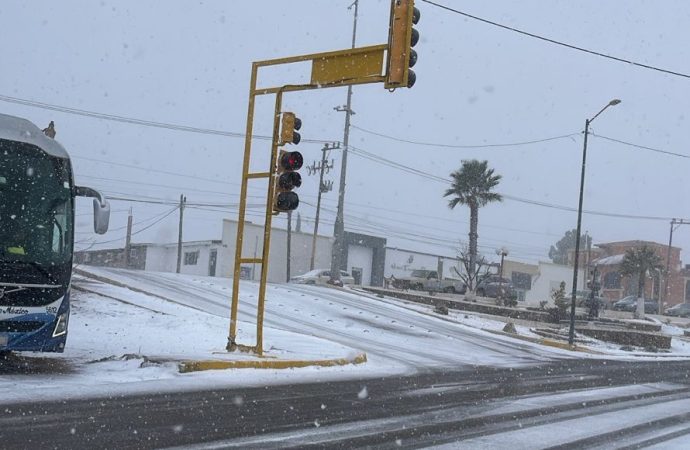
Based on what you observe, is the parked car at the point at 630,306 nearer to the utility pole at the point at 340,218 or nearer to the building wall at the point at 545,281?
the building wall at the point at 545,281

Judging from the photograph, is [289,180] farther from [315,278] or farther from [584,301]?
[584,301]

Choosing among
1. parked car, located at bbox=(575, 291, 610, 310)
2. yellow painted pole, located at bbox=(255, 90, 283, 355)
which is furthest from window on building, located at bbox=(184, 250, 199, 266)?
yellow painted pole, located at bbox=(255, 90, 283, 355)

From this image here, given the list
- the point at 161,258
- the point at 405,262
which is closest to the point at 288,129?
the point at 405,262

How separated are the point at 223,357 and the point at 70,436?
19.8 feet

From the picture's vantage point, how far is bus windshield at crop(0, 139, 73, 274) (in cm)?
952

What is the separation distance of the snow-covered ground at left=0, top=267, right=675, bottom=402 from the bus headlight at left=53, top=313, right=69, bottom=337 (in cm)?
57

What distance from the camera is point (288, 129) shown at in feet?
42.8

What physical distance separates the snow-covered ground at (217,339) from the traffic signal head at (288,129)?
386 centimetres

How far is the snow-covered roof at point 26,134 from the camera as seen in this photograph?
1000 centimetres

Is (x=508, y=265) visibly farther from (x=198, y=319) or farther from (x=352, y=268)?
(x=198, y=319)

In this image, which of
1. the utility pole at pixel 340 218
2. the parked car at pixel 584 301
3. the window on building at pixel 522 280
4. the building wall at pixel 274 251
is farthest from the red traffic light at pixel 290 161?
the window on building at pixel 522 280

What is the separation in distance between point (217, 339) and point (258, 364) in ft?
10.8

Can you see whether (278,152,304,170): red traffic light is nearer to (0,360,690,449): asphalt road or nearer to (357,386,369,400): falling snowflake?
(0,360,690,449): asphalt road

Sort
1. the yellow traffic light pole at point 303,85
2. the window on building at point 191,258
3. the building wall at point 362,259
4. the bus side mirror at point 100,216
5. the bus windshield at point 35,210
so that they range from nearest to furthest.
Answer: the bus windshield at point 35,210 → the bus side mirror at point 100,216 → the yellow traffic light pole at point 303,85 → the window on building at point 191,258 → the building wall at point 362,259
